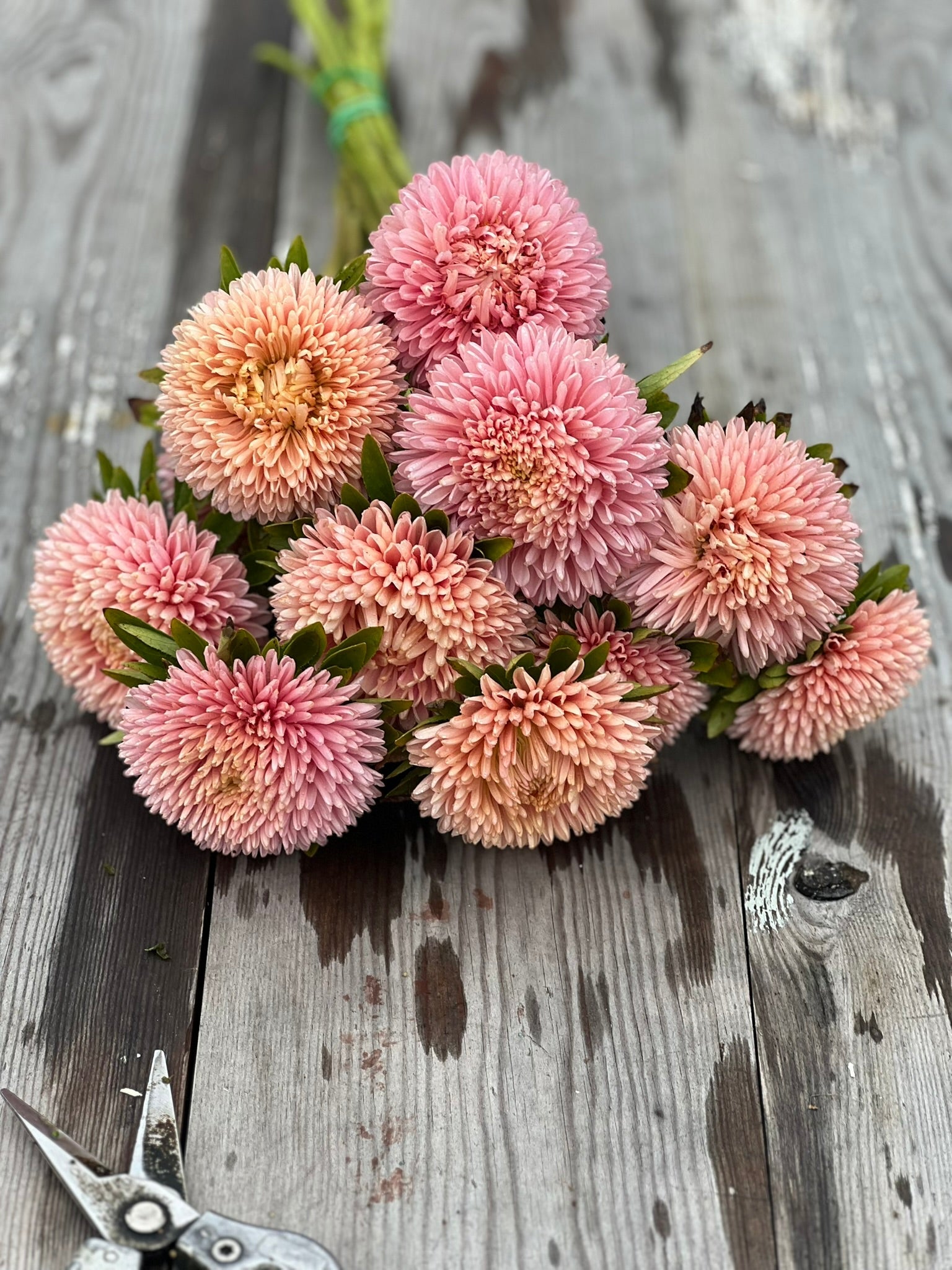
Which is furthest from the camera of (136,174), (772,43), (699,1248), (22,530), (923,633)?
(772,43)

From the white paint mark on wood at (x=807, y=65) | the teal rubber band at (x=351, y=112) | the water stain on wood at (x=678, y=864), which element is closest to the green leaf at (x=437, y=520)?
the water stain on wood at (x=678, y=864)

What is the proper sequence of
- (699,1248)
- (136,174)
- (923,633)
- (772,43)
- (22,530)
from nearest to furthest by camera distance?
(699,1248) → (923,633) → (22,530) → (136,174) → (772,43)

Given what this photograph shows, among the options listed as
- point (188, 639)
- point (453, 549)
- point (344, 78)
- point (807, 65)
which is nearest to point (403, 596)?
point (453, 549)

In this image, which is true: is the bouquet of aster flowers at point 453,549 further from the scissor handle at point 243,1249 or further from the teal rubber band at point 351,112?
the teal rubber band at point 351,112

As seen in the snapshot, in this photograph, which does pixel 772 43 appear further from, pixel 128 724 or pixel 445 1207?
pixel 445 1207

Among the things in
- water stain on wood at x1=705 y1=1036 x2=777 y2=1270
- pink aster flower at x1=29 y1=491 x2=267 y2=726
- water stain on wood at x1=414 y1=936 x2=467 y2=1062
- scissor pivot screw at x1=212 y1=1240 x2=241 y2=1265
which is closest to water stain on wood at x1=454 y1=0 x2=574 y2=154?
pink aster flower at x1=29 y1=491 x2=267 y2=726

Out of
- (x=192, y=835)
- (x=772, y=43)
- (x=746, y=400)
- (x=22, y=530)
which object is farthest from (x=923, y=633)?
(x=772, y=43)
